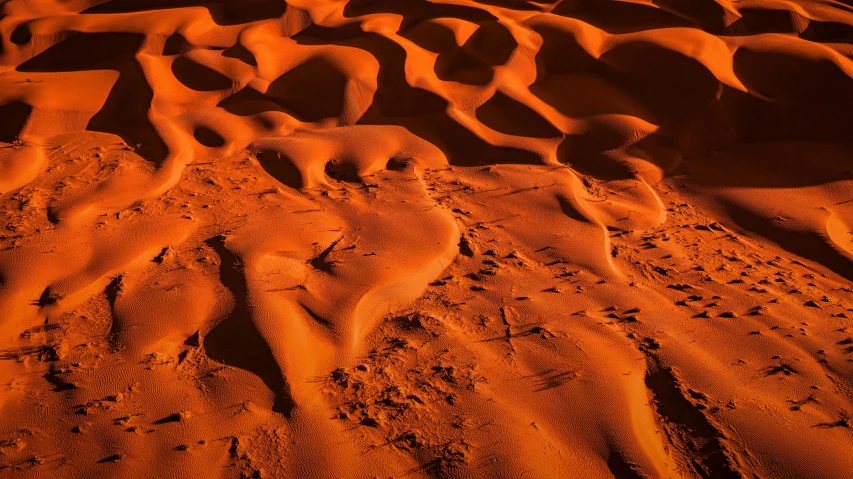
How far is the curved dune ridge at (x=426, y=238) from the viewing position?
1.74 m

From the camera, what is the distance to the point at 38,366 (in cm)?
188

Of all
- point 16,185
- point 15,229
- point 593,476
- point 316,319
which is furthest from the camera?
point 16,185

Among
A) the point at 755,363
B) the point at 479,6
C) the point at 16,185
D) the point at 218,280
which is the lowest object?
the point at 16,185

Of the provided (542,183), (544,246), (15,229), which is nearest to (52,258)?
(15,229)

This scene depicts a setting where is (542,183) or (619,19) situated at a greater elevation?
(619,19)

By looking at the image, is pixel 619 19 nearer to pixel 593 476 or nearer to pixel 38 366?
pixel 593 476

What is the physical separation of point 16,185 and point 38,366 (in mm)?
1397

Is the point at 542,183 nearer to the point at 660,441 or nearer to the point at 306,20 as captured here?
the point at 660,441

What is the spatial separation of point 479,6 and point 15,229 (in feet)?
10.4

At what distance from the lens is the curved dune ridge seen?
1.74 metres

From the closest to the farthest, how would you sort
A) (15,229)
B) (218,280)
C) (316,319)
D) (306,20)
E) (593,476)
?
(593,476), (316,319), (218,280), (15,229), (306,20)

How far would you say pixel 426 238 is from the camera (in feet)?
8.33

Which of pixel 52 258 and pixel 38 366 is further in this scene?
pixel 52 258

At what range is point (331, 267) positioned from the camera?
7.70 feet
